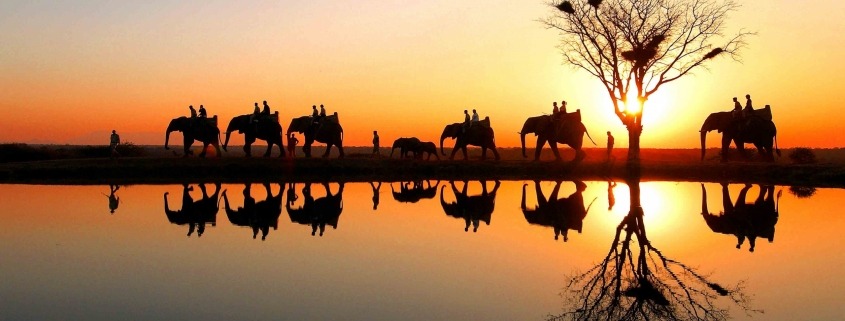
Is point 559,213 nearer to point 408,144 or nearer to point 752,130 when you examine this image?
point 752,130

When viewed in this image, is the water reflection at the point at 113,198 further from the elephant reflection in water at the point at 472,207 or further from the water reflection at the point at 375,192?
the elephant reflection in water at the point at 472,207

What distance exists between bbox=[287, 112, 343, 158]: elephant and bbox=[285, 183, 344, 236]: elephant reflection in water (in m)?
15.8

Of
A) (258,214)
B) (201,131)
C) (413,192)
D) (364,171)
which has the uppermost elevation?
(201,131)

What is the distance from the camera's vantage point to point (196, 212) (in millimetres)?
19531

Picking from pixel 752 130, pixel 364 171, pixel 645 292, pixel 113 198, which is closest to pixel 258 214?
pixel 113 198

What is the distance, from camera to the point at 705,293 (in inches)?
407

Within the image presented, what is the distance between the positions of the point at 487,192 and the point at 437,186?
159 inches

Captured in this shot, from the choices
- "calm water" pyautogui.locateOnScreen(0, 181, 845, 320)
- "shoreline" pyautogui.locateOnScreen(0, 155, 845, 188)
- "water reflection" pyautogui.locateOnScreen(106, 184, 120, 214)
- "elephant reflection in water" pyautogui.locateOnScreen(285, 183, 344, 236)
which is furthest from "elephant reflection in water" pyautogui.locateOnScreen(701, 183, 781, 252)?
"water reflection" pyautogui.locateOnScreen(106, 184, 120, 214)

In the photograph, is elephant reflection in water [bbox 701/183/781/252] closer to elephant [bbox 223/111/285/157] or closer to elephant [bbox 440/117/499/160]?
elephant [bbox 440/117/499/160]

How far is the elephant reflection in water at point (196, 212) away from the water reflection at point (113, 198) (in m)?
1.32

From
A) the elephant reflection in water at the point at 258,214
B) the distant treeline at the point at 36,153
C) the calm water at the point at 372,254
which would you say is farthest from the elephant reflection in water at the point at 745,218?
the distant treeline at the point at 36,153

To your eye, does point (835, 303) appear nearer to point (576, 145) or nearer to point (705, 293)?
point (705, 293)

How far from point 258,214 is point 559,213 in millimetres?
7717

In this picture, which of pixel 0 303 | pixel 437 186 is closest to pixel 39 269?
pixel 0 303
